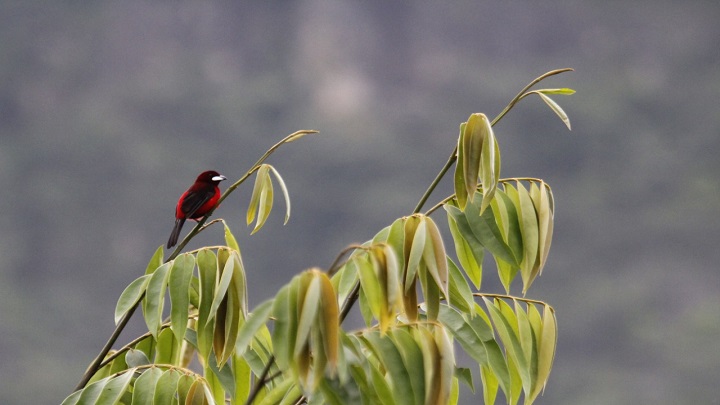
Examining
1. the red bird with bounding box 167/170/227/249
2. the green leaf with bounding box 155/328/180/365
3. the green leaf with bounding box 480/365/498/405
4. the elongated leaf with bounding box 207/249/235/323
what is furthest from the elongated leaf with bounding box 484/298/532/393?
the red bird with bounding box 167/170/227/249

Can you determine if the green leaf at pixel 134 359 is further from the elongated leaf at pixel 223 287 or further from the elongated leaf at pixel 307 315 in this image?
the elongated leaf at pixel 307 315

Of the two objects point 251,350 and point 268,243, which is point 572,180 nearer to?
point 268,243

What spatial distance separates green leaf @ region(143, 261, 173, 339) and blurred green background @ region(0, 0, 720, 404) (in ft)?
137

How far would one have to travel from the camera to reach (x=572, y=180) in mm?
55344

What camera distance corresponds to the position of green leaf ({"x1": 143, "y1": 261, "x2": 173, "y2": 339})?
6.34ft

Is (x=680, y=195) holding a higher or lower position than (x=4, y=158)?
lower

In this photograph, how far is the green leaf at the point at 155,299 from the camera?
1934mm

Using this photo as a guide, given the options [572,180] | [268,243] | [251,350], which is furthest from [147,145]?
[251,350]

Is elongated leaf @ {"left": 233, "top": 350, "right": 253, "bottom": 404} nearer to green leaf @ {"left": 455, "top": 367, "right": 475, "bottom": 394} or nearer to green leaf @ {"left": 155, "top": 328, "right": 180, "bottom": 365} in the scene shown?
green leaf @ {"left": 155, "top": 328, "right": 180, "bottom": 365}

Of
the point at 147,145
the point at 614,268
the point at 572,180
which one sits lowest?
the point at 614,268

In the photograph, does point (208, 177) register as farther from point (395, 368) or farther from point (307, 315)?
point (307, 315)

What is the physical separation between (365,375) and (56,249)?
2064 inches

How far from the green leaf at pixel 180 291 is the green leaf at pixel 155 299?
0.01 m

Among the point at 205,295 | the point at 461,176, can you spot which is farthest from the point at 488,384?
the point at 205,295
